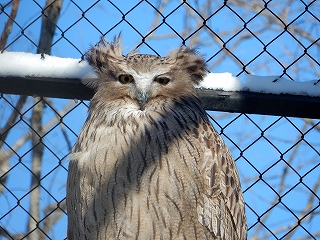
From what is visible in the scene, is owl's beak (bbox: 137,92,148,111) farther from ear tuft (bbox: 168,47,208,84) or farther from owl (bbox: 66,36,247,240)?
ear tuft (bbox: 168,47,208,84)

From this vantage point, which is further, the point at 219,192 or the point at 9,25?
the point at 9,25

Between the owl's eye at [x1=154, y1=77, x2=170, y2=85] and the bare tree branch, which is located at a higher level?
the bare tree branch

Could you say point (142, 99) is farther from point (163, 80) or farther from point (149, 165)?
point (149, 165)

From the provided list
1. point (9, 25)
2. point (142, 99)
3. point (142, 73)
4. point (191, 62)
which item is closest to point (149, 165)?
point (142, 99)

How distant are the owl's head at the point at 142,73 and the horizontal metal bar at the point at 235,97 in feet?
0.40

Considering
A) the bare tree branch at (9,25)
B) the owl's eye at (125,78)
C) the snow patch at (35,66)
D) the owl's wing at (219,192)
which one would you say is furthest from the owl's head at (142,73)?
the bare tree branch at (9,25)

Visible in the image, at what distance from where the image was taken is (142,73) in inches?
105

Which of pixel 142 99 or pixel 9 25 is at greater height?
pixel 9 25

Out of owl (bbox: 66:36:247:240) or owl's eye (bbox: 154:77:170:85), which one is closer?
owl (bbox: 66:36:247:240)

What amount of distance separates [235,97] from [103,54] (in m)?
0.65

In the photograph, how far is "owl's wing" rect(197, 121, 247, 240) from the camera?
8.40 ft

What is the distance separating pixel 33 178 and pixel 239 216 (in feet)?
4.01

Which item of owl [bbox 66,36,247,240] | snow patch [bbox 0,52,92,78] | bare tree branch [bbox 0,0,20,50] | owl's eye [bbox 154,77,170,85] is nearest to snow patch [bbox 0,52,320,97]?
snow patch [bbox 0,52,92,78]

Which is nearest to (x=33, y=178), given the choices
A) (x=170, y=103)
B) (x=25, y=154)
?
(x=25, y=154)
